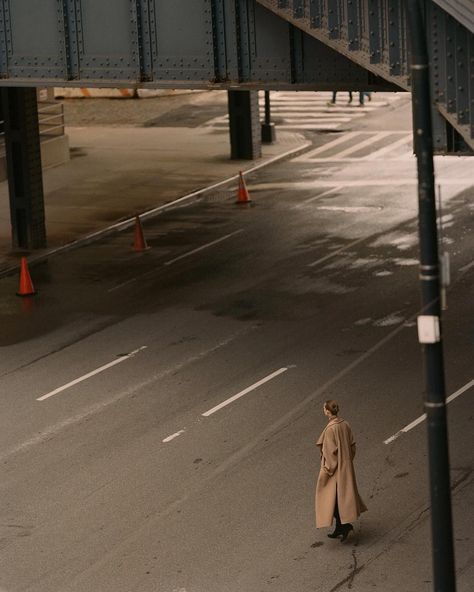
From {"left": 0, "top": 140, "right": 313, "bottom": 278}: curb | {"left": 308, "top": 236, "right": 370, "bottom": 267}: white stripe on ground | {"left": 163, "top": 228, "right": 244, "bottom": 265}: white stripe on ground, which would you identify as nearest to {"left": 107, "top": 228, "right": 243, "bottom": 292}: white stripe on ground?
{"left": 163, "top": 228, "right": 244, "bottom": 265}: white stripe on ground

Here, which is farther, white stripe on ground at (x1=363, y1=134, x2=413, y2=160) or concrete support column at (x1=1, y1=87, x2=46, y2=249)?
white stripe on ground at (x1=363, y1=134, x2=413, y2=160)

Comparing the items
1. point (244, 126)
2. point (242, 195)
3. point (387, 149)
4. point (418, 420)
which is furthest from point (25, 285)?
point (387, 149)

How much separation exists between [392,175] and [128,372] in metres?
18.6

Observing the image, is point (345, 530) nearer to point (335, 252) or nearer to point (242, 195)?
point (335, 252)

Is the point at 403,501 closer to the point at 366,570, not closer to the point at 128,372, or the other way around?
the point at 366,570

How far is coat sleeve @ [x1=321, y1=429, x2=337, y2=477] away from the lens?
16.6 m

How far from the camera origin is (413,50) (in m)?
12.7

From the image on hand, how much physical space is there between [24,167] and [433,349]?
20.5 metres

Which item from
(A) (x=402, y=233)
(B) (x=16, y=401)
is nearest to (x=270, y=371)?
(B) (x=16, y=401)

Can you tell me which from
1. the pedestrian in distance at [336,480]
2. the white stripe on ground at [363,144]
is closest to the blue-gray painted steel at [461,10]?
the pedestrian in distance at [336,480]

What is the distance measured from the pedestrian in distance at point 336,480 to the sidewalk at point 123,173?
1606 centimetres

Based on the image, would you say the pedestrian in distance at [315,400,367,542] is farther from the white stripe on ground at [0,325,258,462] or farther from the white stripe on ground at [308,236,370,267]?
the white stripe on ground at [308,236,370,267]

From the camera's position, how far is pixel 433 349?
1318 cm

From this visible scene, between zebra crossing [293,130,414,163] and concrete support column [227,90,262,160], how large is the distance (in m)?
1.41
